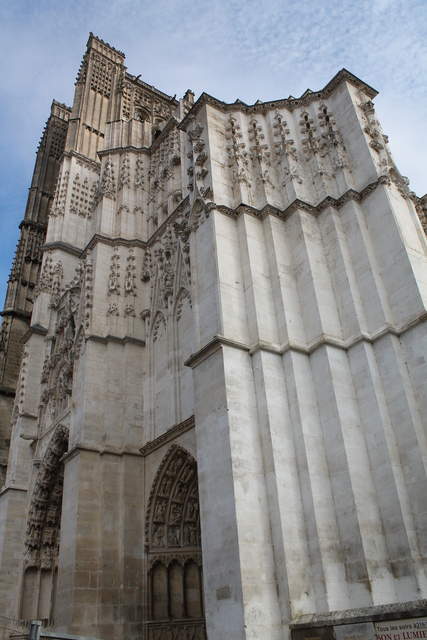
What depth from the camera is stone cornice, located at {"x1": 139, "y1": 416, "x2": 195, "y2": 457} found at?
1172 cm

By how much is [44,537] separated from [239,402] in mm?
9957

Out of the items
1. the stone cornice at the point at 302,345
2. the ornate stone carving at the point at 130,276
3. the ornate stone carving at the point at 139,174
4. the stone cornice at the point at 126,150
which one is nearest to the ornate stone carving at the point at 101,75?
the stone cornice at the point at 126,150

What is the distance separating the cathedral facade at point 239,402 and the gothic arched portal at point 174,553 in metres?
0.04

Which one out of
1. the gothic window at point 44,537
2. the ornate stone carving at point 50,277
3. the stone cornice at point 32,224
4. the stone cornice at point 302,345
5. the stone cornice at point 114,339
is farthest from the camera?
the stone cornice at point 32,224

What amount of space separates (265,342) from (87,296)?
7477 millimetres

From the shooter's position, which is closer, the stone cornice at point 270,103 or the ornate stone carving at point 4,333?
the stone cornice at point 270,103

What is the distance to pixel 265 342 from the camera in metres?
9.89

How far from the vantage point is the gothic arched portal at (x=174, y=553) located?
11156 mm

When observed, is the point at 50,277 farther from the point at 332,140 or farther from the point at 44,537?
the point at 332,140

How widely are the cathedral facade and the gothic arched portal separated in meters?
0.04

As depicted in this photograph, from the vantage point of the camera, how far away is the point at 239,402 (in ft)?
29.9

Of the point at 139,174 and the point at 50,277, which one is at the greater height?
the point at 139,174

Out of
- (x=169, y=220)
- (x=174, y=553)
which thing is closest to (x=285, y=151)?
(x=169, y=220)

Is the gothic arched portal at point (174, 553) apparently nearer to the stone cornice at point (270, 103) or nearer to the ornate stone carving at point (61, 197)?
the stone cornice at point (270, 103)
